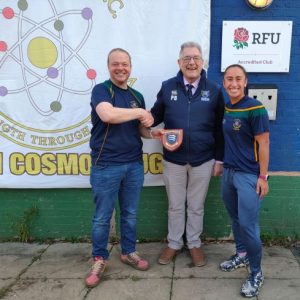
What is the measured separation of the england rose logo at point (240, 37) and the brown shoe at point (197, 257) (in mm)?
2000

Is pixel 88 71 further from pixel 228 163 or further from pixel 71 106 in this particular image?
pixel 228 163

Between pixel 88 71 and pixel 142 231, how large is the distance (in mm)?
1794

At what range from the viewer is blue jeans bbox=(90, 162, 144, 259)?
321 centimetres

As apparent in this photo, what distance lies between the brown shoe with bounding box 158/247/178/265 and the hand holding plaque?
104cm

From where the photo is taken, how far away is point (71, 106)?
3.90 meters

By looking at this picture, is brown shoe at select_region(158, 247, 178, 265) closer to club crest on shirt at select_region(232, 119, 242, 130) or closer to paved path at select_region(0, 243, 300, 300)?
paved path at select_region(0, 243, 300, 300)

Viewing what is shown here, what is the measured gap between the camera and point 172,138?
332 centimetres

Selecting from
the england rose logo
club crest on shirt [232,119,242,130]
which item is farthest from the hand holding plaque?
the england rose logo

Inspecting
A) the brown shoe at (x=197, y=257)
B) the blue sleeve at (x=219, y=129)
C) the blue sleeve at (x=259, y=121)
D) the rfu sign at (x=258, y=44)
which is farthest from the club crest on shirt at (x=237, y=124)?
the brown shoe at (x=197, y=257)

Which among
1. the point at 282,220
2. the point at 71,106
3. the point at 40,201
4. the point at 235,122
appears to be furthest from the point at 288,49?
the point at 40,201

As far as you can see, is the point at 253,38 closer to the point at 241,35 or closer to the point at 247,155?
the point at 241,35

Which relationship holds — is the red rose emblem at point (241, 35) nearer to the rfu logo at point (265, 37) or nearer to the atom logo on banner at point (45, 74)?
the rfu logo at point (265, 37)

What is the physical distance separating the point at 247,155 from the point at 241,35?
1.39m

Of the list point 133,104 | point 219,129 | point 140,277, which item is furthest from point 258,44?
point 140,277
